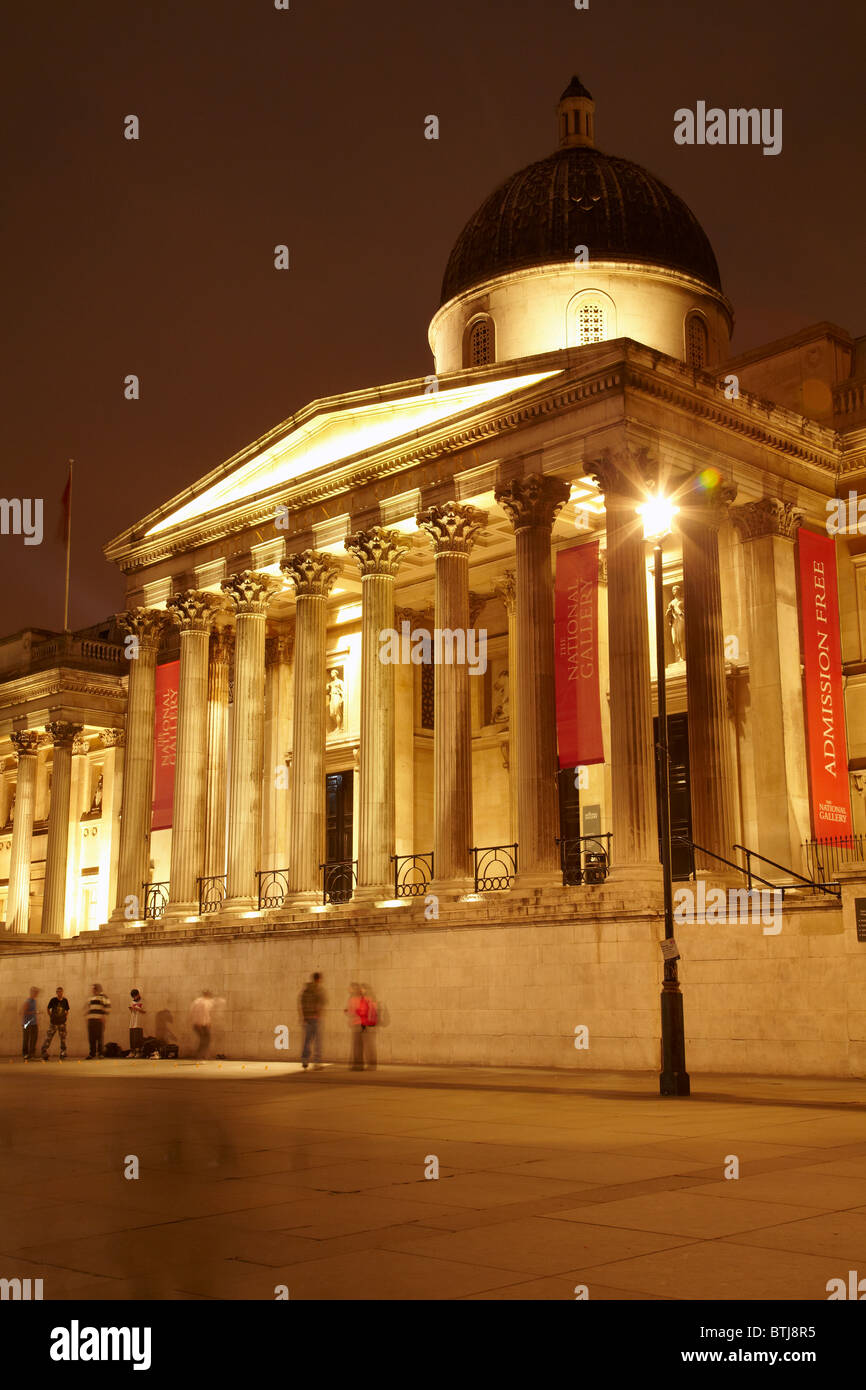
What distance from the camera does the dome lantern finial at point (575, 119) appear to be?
43.2m

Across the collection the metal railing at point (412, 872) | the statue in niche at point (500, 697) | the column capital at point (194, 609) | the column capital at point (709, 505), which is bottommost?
the metal railing at point (412, 872)

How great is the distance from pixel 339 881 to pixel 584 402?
1688 centimetres

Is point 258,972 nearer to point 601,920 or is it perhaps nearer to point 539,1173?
point 601,920

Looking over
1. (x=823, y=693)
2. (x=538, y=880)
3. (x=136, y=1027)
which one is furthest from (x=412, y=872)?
(x=823, y=693)

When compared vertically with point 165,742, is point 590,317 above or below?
above

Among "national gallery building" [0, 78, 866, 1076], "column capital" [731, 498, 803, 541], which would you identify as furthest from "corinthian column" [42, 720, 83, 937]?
"column capital" [731, 498, 803, 541]

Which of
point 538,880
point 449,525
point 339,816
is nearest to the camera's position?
point 538,880

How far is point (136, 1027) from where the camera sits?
114 feet

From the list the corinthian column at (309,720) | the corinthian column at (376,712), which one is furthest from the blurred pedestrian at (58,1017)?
the corinthian column at (376,712)

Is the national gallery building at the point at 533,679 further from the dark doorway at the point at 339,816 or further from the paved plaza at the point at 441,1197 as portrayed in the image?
the paved plaza at the point at 441,1197

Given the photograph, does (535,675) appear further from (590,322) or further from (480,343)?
(480,343)

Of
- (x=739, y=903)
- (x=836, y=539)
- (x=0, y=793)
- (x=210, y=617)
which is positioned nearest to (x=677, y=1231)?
(x=739, y=903)

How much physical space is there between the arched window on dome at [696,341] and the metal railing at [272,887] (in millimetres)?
18254
